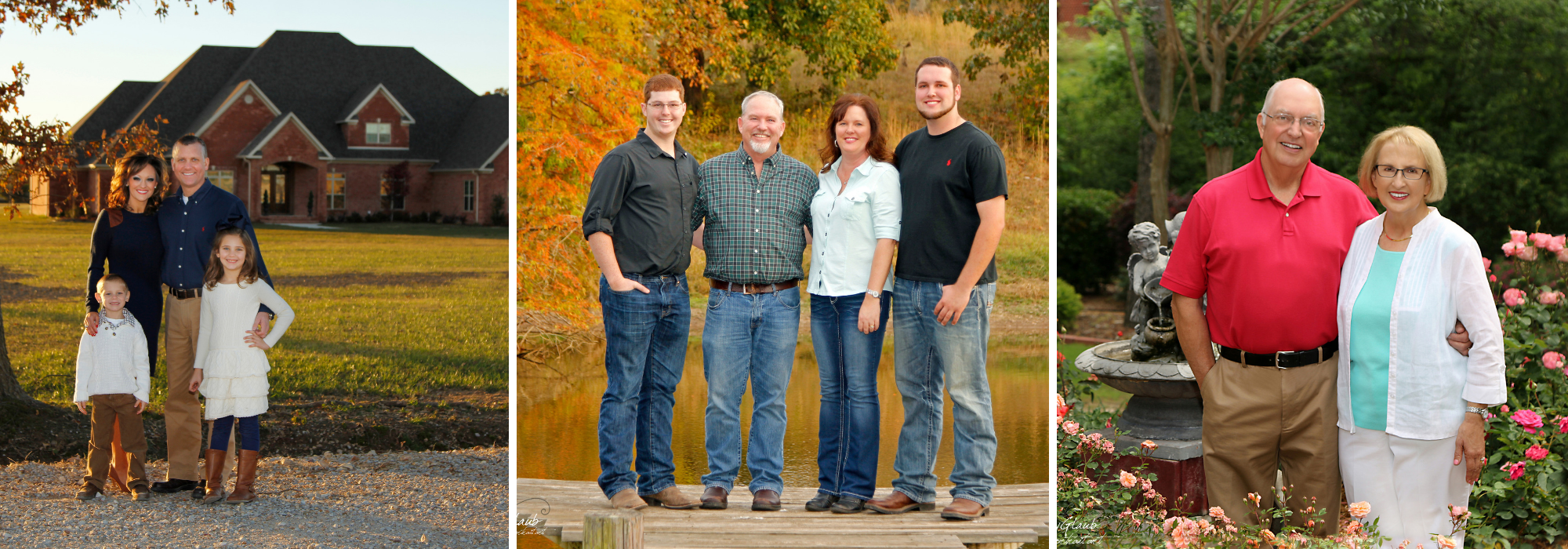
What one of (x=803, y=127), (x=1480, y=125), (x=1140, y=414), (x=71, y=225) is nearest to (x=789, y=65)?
(x=803, y=127)

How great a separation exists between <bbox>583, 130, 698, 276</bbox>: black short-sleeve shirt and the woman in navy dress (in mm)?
2258

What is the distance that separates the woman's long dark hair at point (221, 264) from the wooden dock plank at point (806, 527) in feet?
5.28

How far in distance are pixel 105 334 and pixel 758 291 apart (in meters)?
2.92

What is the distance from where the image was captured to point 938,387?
137 inches

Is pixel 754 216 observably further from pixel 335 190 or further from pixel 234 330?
pixel 335 190

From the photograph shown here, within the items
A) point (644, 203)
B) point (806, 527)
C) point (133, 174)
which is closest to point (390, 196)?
point (133, 174)

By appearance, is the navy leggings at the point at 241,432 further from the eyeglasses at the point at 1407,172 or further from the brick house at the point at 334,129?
the brick house at the point at 334,129

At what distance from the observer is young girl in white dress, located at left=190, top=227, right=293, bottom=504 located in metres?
4.40

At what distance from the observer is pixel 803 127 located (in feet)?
24.6

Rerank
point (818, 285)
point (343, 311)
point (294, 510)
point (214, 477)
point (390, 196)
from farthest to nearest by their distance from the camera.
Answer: point (390, 196), point (343, 311), point (294, 510), point (214, 477), point (818, 285)

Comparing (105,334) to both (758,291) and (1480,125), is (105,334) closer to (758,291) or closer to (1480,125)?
(758,291)

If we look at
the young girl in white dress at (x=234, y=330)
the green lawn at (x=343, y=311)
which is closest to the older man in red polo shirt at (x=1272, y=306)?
the young girl in white dress at (x=234, y=330)

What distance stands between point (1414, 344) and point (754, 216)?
→ 1876 millimetres

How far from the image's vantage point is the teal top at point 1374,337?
9.77 feet
